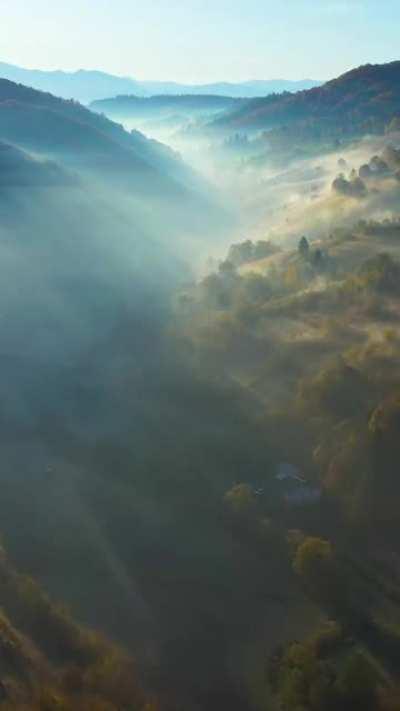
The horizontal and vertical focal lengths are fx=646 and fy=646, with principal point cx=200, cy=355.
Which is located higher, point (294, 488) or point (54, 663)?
point (294, 488)

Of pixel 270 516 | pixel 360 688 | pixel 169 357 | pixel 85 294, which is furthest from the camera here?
pixel 85 294

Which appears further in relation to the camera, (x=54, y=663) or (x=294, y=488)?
(x=294, y=488)

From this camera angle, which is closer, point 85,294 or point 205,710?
point 205,710

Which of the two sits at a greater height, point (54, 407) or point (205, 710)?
point (54, 407)

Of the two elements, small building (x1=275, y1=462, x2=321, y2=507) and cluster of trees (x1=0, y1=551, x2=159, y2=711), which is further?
small building (x1=275, y1=462, x2=321, y2=507)

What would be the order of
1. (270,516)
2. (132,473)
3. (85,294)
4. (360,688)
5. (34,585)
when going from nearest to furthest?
(360,688) < (34,585) < (270,516) < (132,473) < (85,294)

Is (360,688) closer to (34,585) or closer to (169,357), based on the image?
(34,585)

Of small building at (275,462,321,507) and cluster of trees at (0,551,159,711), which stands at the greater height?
small building at (275,462,321,507)

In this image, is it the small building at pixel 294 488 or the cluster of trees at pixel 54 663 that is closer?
the cluster of trees at pixel 54 663

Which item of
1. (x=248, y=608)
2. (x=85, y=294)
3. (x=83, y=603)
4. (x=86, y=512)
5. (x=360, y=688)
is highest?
(x=85, y=294)

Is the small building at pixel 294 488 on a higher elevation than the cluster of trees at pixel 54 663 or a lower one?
higher

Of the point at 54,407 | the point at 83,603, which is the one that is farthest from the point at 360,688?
the point at 54,407
